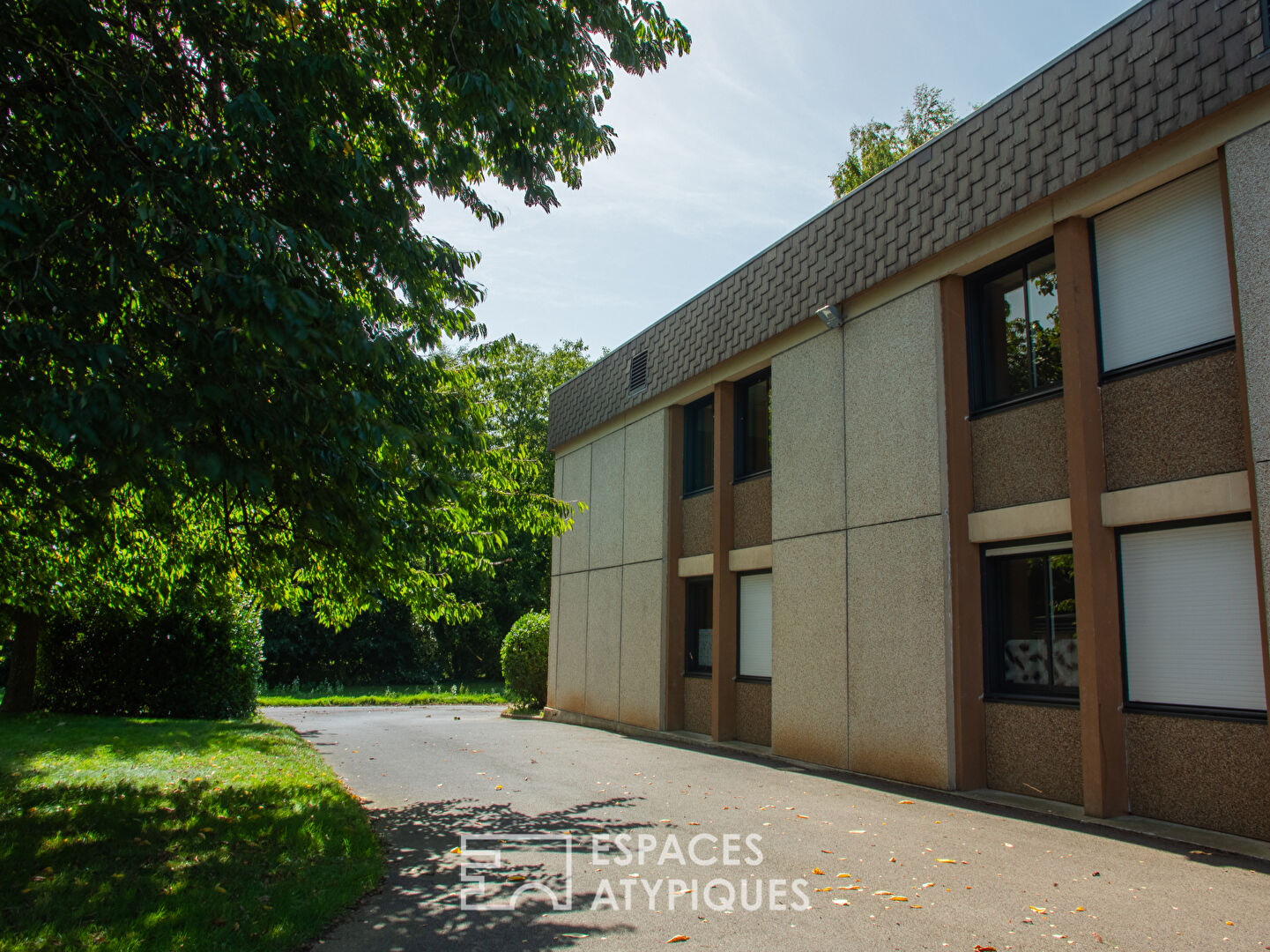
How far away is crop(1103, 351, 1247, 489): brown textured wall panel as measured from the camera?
7.38 m

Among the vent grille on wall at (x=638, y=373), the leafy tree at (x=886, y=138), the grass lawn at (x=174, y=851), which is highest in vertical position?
the leafy tree at (x=886, y=138)

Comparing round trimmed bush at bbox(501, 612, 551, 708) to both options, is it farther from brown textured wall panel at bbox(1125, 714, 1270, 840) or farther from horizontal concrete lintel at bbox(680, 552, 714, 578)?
brown textured wall panel at bbox(1125, 714, 1270, 840)

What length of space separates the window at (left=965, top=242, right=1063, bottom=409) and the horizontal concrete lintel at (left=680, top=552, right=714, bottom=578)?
5518mm

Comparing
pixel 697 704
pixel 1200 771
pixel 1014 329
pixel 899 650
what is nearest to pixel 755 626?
pixel 697 704

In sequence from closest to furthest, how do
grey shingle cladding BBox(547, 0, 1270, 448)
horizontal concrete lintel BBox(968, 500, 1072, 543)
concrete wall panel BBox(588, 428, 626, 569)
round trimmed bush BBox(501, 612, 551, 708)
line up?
grey shingle cladding BBox(547, 0, 1270, 448)
horizontal concrete lintel BBox(968, 500, 1072, 543)
concrete wall panel BBox(588, 428, 626, 569)
round trimmed bush BBox(501, 612, 551, 708)

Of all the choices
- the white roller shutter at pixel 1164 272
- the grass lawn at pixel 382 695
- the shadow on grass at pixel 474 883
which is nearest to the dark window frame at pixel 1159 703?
the white roller shutter at pixel 1164 272

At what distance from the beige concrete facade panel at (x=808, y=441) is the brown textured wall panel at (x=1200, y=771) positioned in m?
4.13

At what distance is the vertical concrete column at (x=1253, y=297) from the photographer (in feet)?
22.1

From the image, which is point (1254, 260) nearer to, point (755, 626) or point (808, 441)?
point (808, 441)

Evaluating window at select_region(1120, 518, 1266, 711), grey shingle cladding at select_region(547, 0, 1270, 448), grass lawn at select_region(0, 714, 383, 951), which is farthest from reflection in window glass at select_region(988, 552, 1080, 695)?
grass lawn at select_region(0, 714, 383, 951)

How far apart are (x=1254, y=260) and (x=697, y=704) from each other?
9.86m

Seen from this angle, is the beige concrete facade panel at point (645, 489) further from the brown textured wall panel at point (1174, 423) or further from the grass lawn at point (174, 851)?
the brown textured wall panel at point (1174, 423)

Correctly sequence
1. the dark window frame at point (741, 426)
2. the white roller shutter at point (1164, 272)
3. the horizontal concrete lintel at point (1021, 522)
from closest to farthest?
the white roller shutter at point (1164, 272) < the horizontal concrete lintel at point (1021, 522) < the dark window frame at point (741, 426)

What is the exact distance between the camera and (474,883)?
18.7 feet
